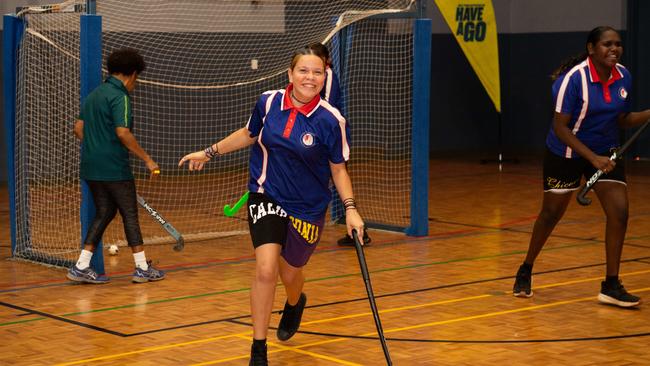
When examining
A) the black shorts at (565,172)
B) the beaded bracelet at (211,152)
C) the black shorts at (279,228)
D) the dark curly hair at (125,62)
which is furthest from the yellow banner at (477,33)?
the black shorts at (279,228)

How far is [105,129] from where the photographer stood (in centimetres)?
793

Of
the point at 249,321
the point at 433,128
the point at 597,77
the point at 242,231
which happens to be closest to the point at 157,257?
the point at 242,231

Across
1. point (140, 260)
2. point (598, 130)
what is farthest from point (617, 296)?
point (140, 260)

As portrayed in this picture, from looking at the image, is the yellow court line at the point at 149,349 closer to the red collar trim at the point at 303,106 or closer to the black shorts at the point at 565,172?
the red collar trim at the point at 303,106

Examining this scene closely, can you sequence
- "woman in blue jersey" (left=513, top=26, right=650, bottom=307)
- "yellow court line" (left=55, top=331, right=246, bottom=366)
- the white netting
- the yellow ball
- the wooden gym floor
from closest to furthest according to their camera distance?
"yellow court line" (left=55, top=331, right=246, bottom=366)
the wooden gym floor
"woman in blue jersey" (left=513, top=26, right=650, bottom=307)
the yellow ball
the white netting

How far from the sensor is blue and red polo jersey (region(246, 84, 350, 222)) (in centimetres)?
538

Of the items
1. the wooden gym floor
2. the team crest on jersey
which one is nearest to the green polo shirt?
the wooden gym floor

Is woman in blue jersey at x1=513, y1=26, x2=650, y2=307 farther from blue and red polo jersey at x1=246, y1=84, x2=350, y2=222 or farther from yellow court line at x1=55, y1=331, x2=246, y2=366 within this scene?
yellow court line at x1=55, y1=331, x2=246, y2=366

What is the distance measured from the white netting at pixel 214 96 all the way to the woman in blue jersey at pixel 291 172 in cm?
491

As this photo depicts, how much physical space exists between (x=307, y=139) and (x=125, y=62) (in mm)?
2946

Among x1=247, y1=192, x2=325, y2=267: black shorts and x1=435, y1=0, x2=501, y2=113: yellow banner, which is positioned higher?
x1=435, y1=0, x2=501, y2=113: yellow banner

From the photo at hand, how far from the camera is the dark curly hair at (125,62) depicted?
792cm

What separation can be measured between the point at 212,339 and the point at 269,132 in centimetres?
152

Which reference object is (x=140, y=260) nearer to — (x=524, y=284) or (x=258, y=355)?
(x=524, y=284)
